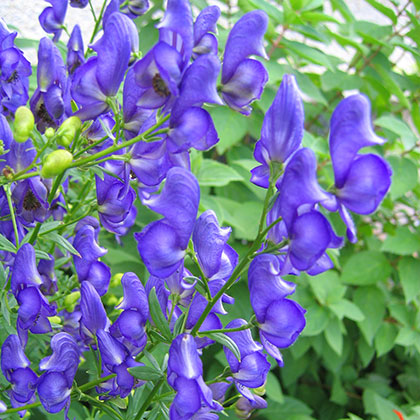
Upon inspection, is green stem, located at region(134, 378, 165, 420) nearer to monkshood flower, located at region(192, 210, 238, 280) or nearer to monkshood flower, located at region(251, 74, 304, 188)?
monkshood flower, located at region(192, 210, 238, 280)

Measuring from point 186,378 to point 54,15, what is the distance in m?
0.49

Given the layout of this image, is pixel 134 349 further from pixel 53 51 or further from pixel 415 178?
pixel 415 178

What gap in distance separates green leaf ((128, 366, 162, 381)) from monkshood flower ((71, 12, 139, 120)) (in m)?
0.22

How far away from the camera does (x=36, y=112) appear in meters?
0.60

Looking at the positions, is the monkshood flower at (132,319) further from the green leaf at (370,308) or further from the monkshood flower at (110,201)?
the green leaf at (370,308)

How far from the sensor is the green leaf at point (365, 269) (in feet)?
4.75

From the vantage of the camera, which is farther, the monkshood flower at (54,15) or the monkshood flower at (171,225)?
the monkshood flower at (54,15)

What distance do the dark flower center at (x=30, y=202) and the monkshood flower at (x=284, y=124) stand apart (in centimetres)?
25

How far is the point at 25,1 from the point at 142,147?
2.30 ft

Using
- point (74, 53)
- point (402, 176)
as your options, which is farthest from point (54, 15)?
point (402, 176)

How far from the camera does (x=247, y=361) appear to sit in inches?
21.2

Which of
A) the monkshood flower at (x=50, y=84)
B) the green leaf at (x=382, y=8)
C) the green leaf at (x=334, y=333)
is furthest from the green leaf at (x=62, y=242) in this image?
the green leaf at (x=382, y=8)

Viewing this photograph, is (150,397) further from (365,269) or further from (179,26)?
(365,269)

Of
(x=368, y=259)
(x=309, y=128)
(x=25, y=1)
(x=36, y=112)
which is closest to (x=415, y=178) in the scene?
(x=368, y=259)
